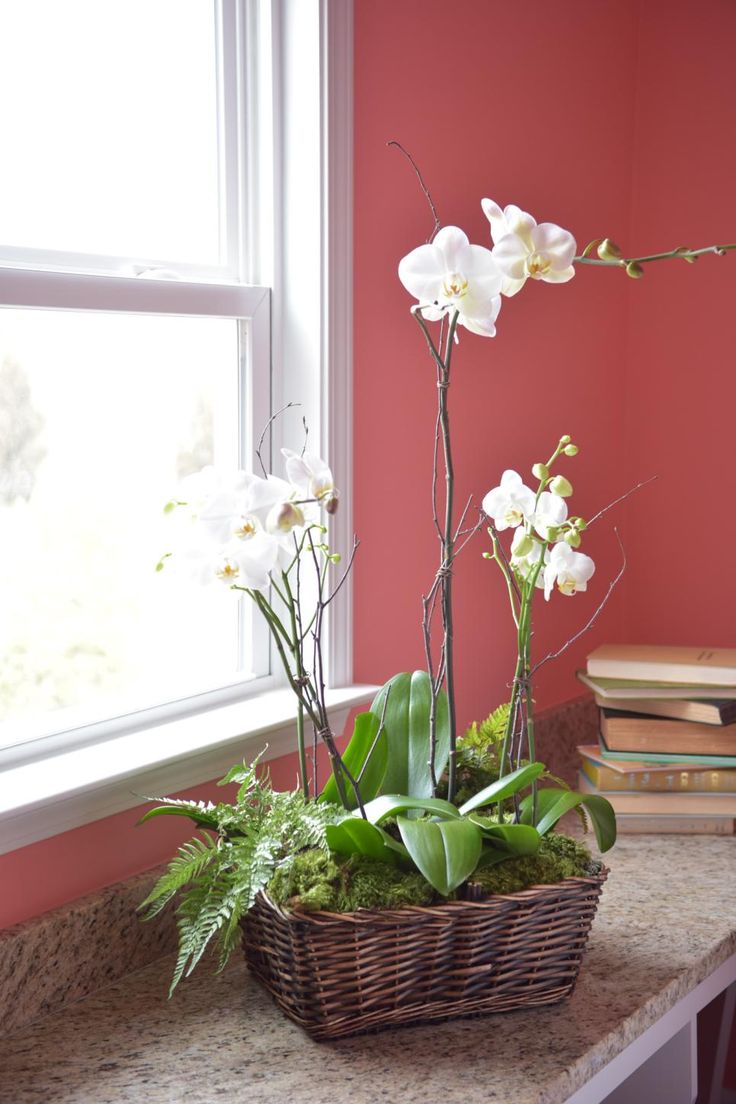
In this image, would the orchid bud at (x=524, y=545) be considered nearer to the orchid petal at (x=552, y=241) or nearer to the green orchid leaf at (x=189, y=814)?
the orchid petal at (x=552, y=241)

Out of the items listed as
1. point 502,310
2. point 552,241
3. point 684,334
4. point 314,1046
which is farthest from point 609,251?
point 684,334

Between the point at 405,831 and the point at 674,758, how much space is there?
82 centimetres

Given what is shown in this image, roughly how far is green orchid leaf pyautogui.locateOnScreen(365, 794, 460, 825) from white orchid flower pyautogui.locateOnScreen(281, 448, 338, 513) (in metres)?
0.32

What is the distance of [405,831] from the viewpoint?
1177 mm

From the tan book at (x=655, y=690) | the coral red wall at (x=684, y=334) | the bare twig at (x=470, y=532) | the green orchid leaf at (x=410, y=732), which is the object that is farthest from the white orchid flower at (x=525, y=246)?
the coral red wall at (x=684, y=334)

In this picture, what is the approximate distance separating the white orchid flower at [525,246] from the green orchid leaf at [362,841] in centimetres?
53

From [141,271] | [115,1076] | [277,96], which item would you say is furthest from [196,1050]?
[277,96]

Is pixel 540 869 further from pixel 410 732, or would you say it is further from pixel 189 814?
pixel 189 814

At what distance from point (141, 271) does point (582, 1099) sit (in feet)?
3.41

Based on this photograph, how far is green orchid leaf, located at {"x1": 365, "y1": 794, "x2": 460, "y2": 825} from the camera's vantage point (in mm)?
1223

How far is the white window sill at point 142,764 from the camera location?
4.13 ft

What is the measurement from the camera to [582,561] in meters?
1.30

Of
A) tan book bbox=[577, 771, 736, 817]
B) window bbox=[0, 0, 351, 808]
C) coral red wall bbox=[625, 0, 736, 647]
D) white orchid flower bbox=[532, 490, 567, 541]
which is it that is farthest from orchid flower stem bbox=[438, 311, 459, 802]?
coral red wall bbox=[625, 0, 736, 647]

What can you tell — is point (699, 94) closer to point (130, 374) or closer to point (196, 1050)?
point (130, 374)
